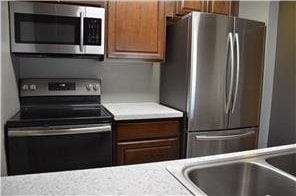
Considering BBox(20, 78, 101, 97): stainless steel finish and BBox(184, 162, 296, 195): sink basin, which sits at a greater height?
BBox(20, 78, 101, 97): stainless steel finish

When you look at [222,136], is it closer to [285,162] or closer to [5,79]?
[285,162]

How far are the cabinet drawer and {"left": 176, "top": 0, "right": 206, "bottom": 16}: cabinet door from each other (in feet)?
3.30

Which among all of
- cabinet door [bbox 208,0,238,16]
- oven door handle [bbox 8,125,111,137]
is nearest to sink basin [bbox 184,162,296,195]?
oven door handle [bbox 8,125,111,137]

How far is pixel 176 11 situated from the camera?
87.9 inches

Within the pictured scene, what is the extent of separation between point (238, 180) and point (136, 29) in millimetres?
1512

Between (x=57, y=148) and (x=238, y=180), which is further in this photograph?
(x=57, y=148)

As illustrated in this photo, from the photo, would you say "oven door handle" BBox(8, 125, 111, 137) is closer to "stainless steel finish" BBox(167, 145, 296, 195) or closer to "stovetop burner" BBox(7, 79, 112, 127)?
"stovetop burner" BBox(7, 79, 112, 127)

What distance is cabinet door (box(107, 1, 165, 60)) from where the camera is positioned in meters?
2.04

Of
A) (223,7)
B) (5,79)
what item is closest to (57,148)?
(5,79)

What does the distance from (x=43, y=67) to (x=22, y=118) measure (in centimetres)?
66

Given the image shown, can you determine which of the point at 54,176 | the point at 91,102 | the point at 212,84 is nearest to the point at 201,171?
the point at 54,176

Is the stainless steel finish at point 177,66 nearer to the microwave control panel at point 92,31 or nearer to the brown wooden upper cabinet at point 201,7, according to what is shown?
the brown wooden upper cabinet at point 201,7

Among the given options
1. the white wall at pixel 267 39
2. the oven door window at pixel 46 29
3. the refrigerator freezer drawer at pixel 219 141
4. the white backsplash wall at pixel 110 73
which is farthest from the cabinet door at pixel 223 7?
the oven door window at pixel 46 29

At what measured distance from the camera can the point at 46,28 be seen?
184 centimetres
